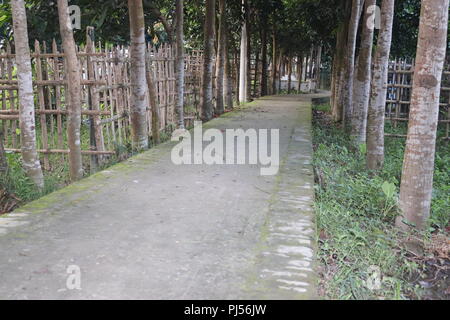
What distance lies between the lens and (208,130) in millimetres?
9992

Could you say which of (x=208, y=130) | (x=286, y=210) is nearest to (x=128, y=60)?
(x=208, y=130)

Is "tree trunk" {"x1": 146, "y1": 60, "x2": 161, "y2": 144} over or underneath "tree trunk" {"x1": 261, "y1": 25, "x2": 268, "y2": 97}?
underneath

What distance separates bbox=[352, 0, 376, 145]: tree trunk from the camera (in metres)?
8.39

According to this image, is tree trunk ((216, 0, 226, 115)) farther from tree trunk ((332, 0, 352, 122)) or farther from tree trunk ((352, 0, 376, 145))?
tree trunk ((352, 0, 376, 145))

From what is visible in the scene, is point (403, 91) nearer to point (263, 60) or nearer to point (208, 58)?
point (208, 58)

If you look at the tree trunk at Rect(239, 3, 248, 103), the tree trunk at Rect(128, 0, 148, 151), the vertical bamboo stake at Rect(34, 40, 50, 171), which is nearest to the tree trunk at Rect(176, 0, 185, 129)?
the tree trunk at Rect(128, 0, 148, 151)

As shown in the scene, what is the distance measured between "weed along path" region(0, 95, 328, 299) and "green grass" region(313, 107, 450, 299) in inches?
8.8

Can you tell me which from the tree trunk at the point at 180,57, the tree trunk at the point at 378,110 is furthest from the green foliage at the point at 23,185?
the tree trunk at the point at 378,110

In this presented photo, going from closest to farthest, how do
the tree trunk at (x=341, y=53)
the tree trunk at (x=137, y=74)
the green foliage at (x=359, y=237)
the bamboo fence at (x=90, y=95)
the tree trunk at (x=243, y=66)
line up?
1. the green foliage at (x=359, y=237)
2. the bamboo fence at (x=90, y=95)
3. the tree trunk at (x=137, y=74)
4. the tree trunk at (x=341, y=53)
5. the tree trunk at (x=243, y=66)

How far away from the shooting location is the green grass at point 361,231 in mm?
3336
